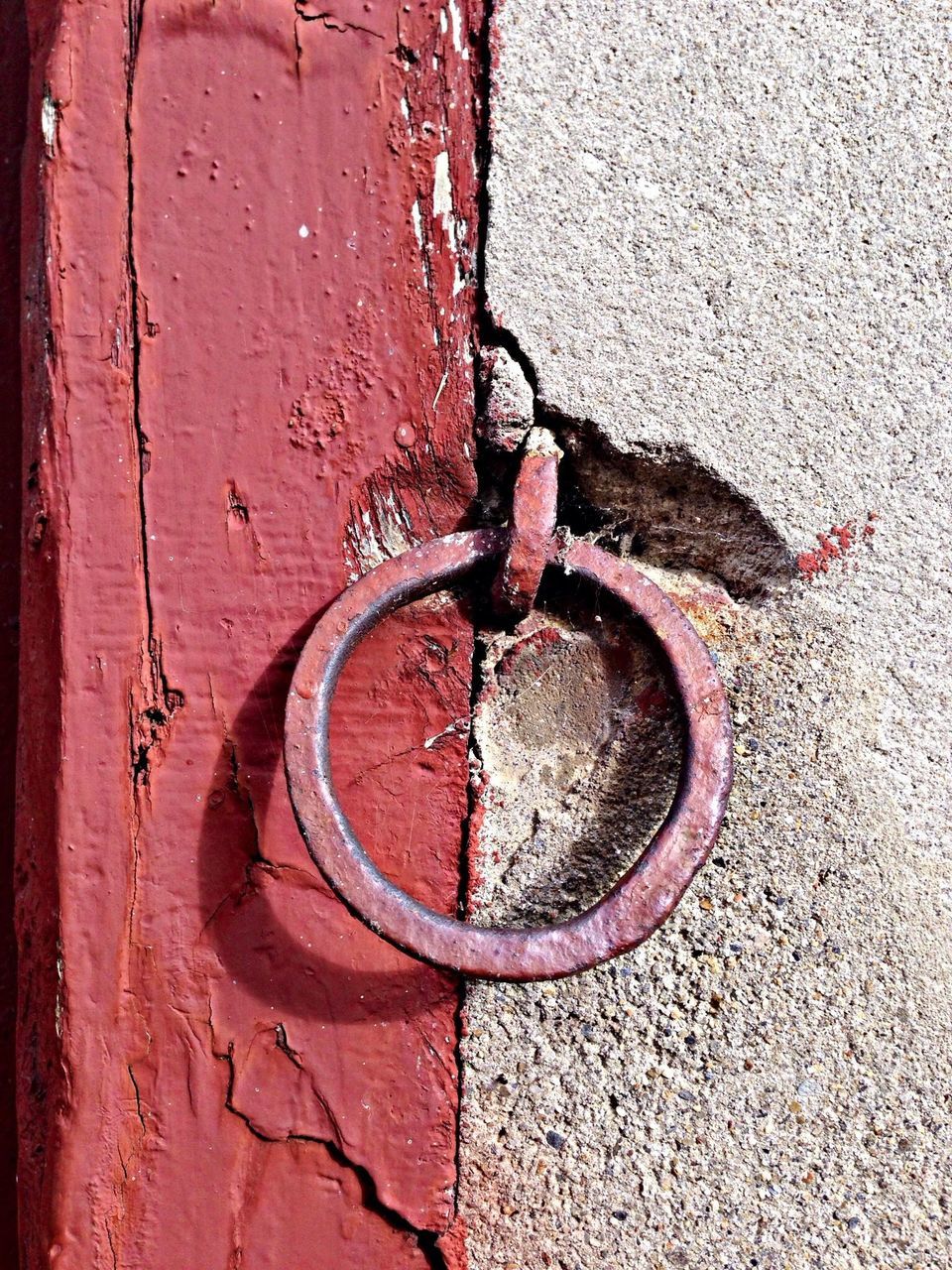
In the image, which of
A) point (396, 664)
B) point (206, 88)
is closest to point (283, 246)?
point (206, 88)

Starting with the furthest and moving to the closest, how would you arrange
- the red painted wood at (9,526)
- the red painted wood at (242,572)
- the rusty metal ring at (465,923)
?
1. the red painted wood at (9,526)
2. the red painted wood at (242,572)
3. the rusty metal ring at (465,923)

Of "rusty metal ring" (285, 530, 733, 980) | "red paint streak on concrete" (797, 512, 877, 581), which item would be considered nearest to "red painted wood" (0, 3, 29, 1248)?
"rusty metal ring" (285, 530, 733, 980)

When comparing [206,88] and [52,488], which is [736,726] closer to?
[52,488]

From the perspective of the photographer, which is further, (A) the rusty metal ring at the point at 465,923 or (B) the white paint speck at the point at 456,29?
(B) the white paint speck at the point at 456,29

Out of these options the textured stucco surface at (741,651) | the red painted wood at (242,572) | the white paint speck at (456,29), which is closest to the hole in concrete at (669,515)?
the textured stucco surface at (741,651)

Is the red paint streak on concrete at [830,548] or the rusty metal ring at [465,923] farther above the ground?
the red paint streak on concrete at [830,548]

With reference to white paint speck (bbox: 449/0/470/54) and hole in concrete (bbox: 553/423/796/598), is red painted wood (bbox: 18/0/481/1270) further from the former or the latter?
hole in concrete (bbox: 553/423/796/598)

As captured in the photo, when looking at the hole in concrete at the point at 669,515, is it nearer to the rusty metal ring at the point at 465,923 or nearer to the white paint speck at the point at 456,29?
the rusty metal ring at the point at 465,923
